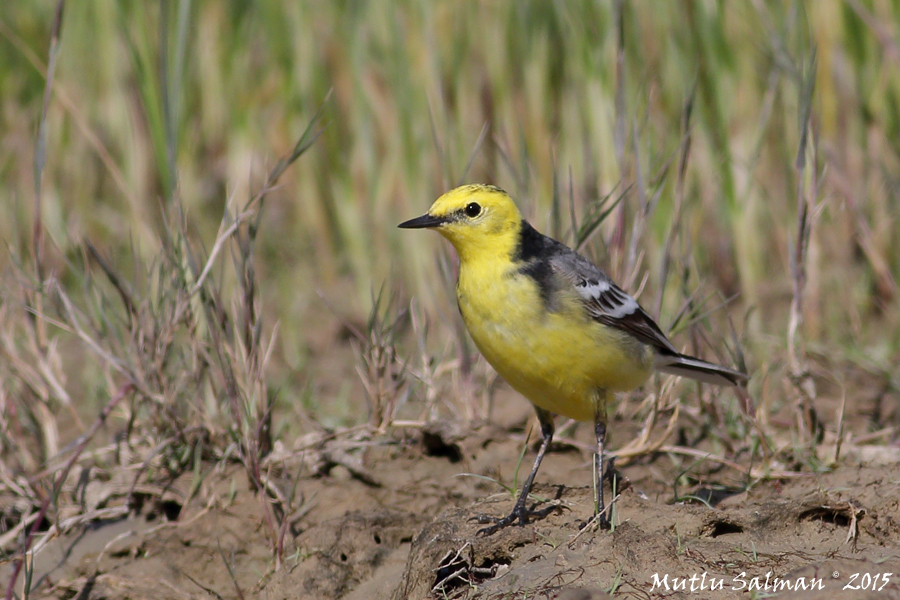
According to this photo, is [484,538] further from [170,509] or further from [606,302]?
[170,509]

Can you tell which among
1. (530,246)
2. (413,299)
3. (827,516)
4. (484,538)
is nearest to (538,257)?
(530,246)

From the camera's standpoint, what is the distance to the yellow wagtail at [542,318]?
13.1 ft

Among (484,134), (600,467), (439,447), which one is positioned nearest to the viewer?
(600,467)

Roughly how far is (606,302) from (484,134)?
223 centimetres

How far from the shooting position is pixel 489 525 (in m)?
3.76

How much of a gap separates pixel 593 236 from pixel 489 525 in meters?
1.96

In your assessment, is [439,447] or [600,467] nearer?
[600,467]

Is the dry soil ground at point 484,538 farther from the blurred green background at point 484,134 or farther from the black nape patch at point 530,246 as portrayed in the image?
the blurred green background at point 484,134

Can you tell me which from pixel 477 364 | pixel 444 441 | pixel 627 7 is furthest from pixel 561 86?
pixel 444 441

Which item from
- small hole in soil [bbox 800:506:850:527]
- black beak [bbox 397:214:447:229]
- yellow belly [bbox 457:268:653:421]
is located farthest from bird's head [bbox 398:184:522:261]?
small hole in soil [bbox 800:506:850:527]

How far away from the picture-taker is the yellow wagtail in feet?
13.1

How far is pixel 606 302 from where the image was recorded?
434cm

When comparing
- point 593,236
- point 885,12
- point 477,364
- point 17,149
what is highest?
point 885,12

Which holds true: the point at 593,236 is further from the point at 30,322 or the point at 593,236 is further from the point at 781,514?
the point at 30,322
